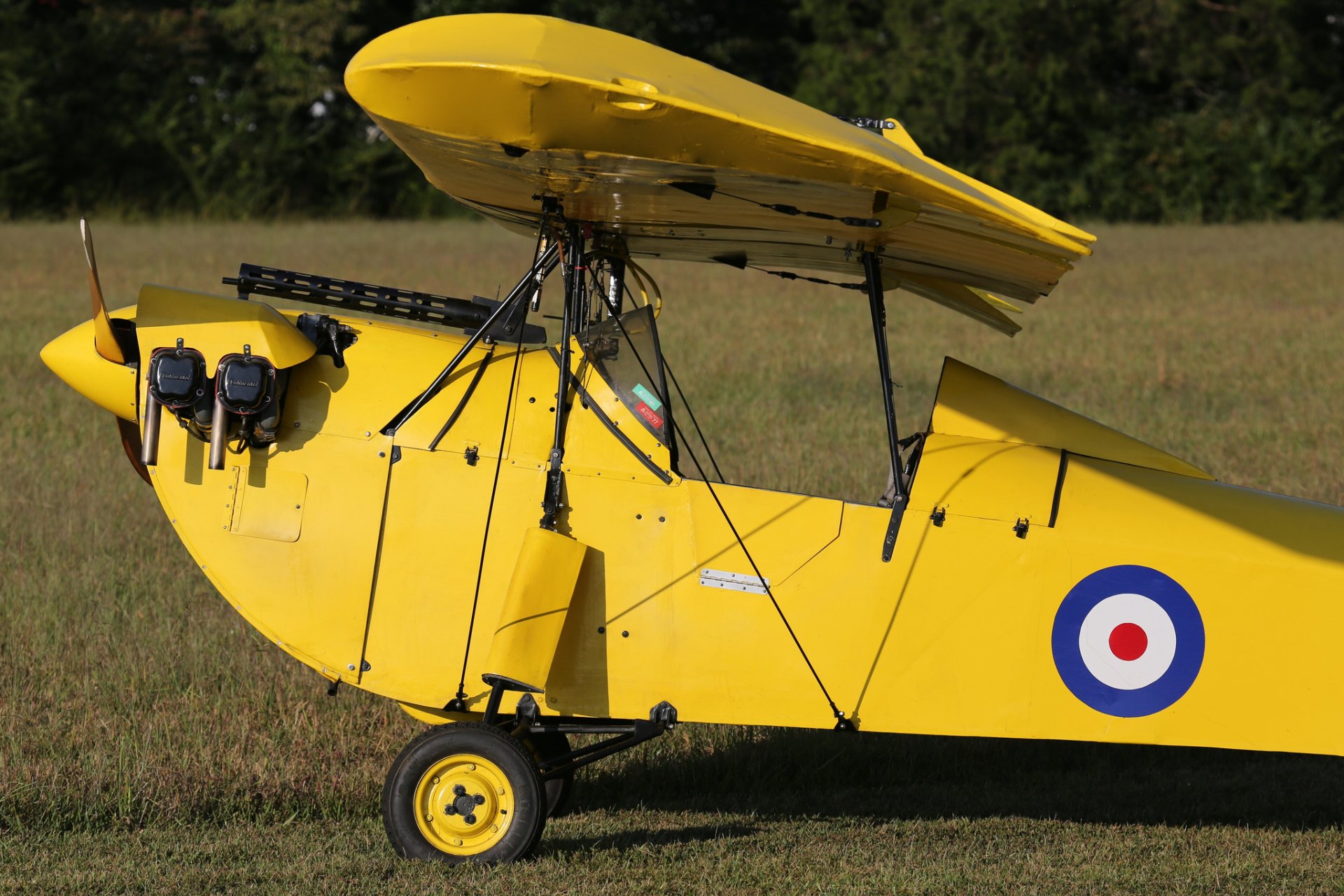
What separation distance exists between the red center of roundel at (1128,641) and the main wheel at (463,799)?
86.3 inches

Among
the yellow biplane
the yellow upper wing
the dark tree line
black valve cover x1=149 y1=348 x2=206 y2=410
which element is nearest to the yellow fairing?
the yellow biplane

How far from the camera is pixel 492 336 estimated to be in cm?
557

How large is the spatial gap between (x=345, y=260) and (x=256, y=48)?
2164 centimetres

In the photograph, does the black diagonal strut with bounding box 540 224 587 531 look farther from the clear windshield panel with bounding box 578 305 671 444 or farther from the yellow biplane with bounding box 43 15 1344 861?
the clear windshield panel with bounding box 578 305 671 444

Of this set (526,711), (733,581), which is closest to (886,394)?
(733,581)

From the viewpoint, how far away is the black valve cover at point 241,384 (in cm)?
506

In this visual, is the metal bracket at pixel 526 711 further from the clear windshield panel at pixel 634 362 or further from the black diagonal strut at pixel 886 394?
the black diagonal strut at pixel 886 394

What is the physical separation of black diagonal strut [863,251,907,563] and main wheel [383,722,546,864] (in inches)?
61.8

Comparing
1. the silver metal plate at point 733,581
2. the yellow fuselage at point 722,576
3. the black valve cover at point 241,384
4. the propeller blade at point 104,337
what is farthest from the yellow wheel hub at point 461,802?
the propeller blade at point 104,337

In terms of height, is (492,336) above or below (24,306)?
above

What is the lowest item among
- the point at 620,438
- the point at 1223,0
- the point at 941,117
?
the point at 620,438

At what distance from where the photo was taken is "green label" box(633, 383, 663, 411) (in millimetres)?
5434

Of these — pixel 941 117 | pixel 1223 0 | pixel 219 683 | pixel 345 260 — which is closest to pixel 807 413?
pixel 219 683

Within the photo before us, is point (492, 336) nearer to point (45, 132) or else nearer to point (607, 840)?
point (607, 840)
